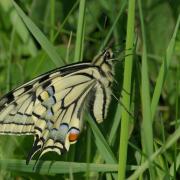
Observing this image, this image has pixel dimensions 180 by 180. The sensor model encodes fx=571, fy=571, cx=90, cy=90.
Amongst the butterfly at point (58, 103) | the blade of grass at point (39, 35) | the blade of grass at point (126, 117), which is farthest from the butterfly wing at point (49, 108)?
the blade of grass at point (126, 117)

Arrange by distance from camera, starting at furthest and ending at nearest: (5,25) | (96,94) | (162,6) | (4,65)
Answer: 1. (5,25)
2. (4,65)
3. (162,6)
4. (96,94)

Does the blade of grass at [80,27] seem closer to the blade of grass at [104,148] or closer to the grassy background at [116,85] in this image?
the grassy background at [116,85]

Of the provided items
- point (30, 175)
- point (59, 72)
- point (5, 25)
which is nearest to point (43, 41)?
point (59, 72)

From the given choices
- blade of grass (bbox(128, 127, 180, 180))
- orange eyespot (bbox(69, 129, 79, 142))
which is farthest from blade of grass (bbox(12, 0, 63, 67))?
blade of grass (bbox(128, 127, 180, 180))

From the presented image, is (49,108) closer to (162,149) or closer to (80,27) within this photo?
(80,27)

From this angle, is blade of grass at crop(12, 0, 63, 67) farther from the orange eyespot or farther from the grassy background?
the orange eyespot

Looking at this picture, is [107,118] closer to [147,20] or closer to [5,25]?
[147,20]

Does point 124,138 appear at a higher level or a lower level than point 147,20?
lower
